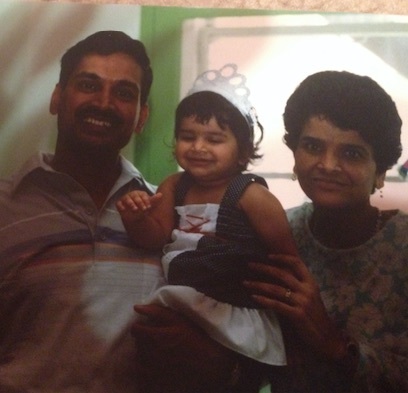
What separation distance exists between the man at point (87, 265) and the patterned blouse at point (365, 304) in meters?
0.18

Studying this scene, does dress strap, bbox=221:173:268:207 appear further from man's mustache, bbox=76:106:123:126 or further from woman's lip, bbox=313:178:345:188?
man's mustache, bbox=76:106:123:126

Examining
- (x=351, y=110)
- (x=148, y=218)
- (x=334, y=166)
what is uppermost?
(x=351, y=110)

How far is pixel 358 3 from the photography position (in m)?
1.22

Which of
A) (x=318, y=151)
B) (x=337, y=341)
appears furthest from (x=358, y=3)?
(x=337, y=341)

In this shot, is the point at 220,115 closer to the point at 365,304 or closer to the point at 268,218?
the point at 268,218

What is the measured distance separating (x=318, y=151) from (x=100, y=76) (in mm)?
417

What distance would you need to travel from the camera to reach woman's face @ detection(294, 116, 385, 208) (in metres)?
1.11

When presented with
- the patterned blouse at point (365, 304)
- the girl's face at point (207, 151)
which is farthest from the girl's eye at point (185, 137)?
the patterned blouse at point (365, 304)

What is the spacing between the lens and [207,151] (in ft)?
3.52

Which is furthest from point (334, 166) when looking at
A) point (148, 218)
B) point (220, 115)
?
point (148, 218)

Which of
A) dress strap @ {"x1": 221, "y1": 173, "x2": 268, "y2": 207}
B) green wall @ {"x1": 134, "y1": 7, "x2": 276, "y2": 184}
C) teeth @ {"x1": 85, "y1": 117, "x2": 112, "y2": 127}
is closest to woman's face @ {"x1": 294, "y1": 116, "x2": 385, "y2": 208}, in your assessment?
dress strap @ {"x1": 221, "y1": 173, "x2": 268, "y2": 207}

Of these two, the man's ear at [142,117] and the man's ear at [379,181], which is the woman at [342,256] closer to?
the man's ear at [379,181]

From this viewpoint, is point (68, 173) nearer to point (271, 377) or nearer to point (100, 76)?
point (100, 76)

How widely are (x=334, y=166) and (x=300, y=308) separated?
260 mm
